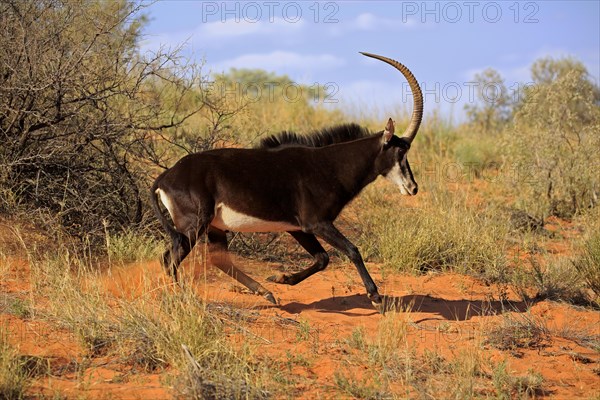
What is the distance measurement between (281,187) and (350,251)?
0.98m

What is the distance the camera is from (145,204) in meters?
9.91

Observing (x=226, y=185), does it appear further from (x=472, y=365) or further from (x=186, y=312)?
(x=472, y=365)

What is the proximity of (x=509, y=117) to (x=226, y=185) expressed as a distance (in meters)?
15.9

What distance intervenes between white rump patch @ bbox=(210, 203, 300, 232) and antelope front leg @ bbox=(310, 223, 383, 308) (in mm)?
374

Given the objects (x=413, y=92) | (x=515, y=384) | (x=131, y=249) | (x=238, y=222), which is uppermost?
(x=413, y=92)

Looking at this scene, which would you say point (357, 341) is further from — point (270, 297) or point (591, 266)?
point (591, 266)

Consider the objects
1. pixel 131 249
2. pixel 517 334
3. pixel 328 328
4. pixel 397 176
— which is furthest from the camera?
pixel 131 249

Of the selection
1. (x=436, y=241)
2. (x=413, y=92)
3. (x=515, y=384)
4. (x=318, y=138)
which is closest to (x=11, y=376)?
(x=515, y=384)

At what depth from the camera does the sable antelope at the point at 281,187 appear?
25.5 feet

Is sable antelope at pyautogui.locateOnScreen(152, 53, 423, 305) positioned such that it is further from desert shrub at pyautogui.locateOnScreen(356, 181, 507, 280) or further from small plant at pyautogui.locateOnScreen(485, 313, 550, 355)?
desert shrub at pyautogui.locateOnScreen(356, 181, 507, 280)

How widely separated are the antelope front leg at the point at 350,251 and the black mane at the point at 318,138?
112 cm

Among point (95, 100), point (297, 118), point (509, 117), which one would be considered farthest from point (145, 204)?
point (509, 117)

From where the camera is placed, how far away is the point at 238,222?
25.9 feet

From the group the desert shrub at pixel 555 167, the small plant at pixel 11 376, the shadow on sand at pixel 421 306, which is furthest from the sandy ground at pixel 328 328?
the desert shrub at pixel 555 167
